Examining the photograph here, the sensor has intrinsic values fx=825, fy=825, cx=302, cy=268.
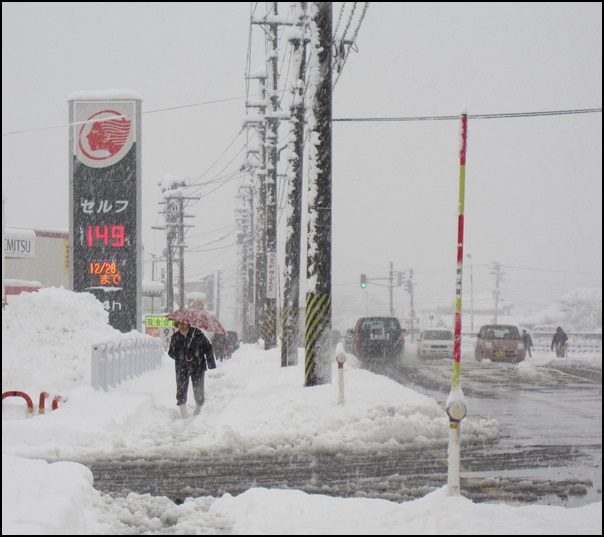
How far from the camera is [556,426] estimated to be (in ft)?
43.3

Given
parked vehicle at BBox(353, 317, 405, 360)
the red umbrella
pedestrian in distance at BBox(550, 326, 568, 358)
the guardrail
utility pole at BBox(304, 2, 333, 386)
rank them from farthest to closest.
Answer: the guardrail
parked vehicle at BBox(353, 317, 405, 360)
pedestrian in distance at BBox(550, 326, 568, 358)
utility pole at BBox(304, 2, 333, 386)
the red umbrella

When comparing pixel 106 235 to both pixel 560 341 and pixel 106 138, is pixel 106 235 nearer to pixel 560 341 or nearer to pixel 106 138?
pixel 106 138

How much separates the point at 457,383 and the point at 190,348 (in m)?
7.79

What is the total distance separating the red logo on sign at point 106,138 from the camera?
25859 mm

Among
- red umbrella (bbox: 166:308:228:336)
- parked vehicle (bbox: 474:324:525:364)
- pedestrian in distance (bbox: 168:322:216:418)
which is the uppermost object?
red umbrella (bbox: 166:308:228:336)

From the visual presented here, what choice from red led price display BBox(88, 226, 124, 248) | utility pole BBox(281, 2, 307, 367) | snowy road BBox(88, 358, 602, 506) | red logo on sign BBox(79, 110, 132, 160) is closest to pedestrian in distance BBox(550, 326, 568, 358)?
Answer: utility pole BBox(281, 2, 307, 367)

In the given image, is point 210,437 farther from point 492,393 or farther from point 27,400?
point 492,393

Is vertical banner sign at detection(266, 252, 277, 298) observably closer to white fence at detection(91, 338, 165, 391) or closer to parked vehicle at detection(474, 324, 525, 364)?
white fence at detection(91, 338, 165, 391)

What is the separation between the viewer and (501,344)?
32.5m

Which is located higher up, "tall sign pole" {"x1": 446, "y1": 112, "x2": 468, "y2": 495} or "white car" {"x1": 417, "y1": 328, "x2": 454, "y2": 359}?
"tall sign pole" {"x1": 446, "y1": 112, "x2": 468, "y2": 495}

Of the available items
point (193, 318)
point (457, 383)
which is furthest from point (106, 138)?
point (457, 383)

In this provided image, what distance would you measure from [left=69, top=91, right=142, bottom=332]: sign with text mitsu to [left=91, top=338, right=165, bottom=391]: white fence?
10.1 feet

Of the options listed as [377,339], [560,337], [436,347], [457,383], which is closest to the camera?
[457,383]

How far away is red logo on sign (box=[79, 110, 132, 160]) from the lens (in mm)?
25859
